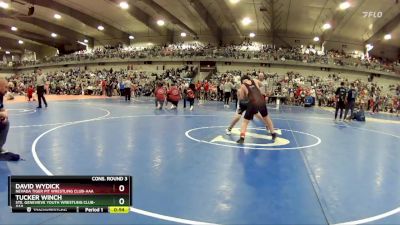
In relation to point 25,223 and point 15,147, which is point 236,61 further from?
point 25,223

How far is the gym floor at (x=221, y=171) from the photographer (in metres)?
3.61

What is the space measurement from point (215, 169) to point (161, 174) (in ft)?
2.91

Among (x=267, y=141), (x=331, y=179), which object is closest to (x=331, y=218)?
(x=331, y=179)

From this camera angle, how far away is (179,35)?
40.0m

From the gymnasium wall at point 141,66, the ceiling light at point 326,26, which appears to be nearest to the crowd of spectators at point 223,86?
the gymnasium wall at point 141,66

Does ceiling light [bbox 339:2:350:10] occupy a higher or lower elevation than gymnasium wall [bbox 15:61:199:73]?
higher

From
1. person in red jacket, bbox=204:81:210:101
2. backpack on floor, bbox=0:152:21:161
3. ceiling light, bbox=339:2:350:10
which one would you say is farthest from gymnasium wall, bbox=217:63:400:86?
backpack on floor, bbox=0:152:21:161

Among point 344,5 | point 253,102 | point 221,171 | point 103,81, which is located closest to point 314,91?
point 344,5

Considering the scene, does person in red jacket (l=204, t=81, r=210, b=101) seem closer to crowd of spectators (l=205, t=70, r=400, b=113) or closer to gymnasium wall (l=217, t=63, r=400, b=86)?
crowd of spectators (l=205, t=70, r=400, b=113)
